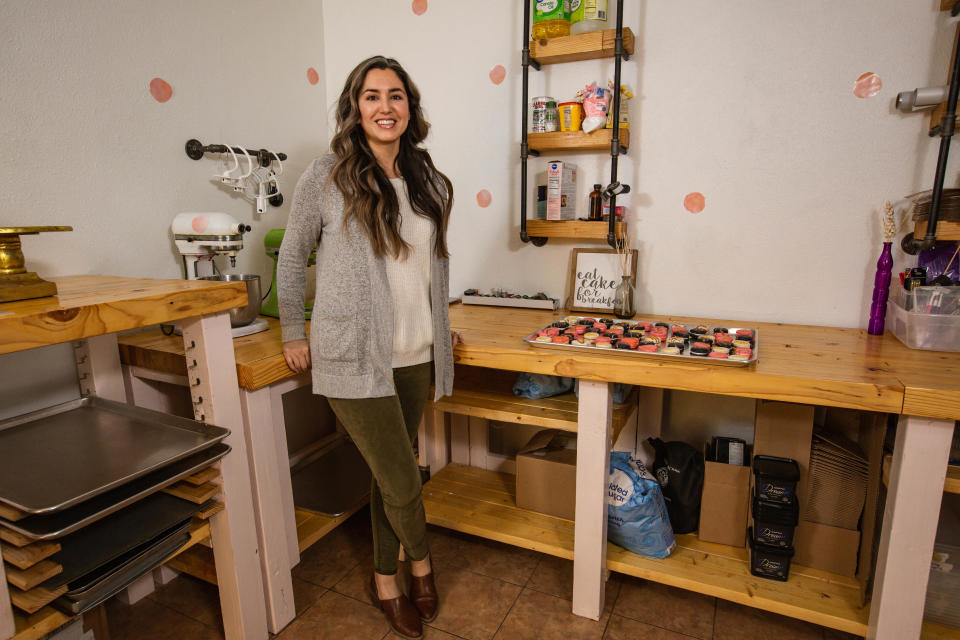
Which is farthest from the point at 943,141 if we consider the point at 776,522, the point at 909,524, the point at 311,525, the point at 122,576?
the point at 122,576

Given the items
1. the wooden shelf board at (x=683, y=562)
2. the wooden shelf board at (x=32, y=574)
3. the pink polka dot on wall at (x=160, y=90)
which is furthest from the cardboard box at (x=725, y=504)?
the pink polka dot on wall at (x=160, y=90)

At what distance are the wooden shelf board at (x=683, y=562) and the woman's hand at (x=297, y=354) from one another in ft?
2.47

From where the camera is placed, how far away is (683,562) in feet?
5.17

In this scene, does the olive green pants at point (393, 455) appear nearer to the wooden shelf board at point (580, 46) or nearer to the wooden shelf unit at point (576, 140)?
the wooden shelf unit at point (576, 140)

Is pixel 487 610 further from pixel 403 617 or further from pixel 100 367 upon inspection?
pixel 100 367

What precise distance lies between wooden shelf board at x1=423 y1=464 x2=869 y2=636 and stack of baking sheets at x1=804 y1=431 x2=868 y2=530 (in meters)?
0.16

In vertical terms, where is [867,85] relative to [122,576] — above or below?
above

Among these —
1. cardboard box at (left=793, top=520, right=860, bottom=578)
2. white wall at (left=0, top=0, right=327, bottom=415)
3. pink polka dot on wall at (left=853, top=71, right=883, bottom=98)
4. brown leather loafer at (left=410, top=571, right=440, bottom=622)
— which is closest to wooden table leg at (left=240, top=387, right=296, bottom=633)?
brown leather loafer at (left=410, top=571, right=440, bottom=622)

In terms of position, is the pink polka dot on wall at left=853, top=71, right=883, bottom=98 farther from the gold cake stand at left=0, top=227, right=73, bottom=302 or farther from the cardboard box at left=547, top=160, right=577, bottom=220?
the gold cake stand at left=0, top=227, right=73, bottom=302

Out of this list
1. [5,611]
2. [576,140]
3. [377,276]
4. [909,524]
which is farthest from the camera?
[576,140]

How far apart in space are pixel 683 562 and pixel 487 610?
0.58m

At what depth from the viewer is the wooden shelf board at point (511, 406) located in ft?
5.32

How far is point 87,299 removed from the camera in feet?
3.48

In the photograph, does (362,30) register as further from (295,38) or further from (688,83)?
(688,83)
